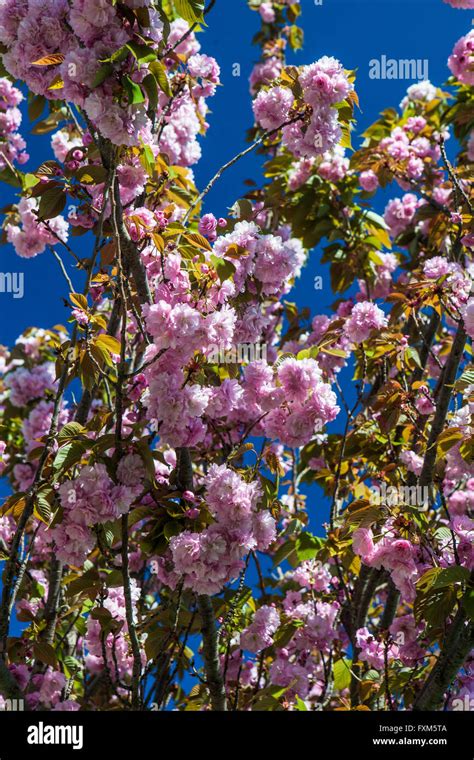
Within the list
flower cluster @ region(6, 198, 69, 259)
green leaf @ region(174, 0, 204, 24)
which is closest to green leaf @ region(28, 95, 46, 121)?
flower cluster @ region(6, 198, 69, 259)

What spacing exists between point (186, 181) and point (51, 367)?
1.99 meters

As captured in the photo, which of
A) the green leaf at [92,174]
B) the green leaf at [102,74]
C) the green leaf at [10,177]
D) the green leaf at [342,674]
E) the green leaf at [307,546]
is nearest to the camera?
the green leaf at [102,74]

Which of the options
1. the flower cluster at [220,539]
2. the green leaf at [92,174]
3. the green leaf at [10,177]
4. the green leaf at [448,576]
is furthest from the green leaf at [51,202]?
the green leaf at [448,576]

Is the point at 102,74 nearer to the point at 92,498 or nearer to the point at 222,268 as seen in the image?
the point at 222,268

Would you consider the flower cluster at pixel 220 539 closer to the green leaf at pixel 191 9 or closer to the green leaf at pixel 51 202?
the green leaf at pixel 51 202

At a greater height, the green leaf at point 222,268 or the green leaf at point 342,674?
the green leaf at point 222,268

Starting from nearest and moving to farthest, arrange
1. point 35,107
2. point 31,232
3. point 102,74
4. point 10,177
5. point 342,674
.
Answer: point 102,74 → point 342,674 → point 35,107 → point 31,232 → point 10,177

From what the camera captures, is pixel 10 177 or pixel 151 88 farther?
pixel 10 177

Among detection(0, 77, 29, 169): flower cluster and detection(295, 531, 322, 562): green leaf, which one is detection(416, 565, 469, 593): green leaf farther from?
detection(0, 77, 29, 169): flower cluster

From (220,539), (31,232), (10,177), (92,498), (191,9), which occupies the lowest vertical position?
(220,539)

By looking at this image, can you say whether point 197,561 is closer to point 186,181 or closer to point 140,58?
point 140,58

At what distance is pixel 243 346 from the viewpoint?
2.57 meters

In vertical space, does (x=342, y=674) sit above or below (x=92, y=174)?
below

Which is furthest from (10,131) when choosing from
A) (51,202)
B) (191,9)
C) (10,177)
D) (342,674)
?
(342,674)
